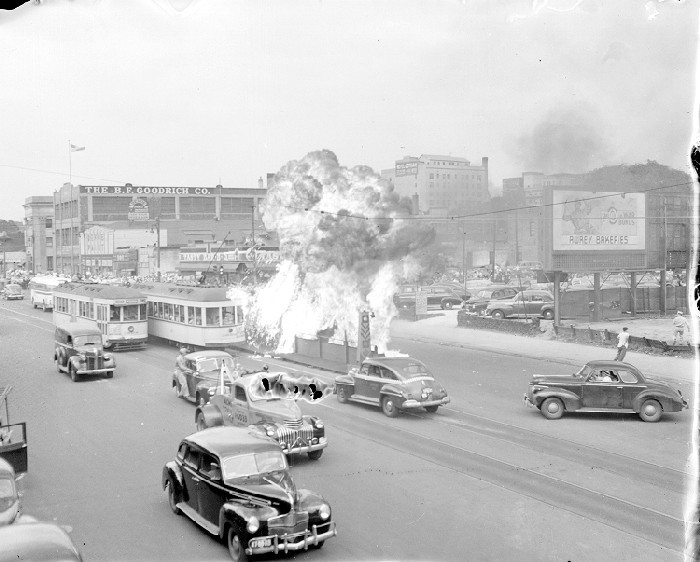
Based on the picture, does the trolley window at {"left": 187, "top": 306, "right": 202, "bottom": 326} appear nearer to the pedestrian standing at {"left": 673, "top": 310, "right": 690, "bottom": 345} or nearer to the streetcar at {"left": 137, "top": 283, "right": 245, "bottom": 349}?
the streetcar at {"left": 137, "top": 283, "right": 245, "bottom": 349}

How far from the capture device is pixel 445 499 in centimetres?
1015

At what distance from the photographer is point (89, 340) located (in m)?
21.4

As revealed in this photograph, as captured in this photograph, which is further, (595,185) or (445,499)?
(595,185)

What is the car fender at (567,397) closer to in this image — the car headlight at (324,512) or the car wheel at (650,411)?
the car wheel at (650,411)

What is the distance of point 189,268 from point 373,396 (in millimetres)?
29352

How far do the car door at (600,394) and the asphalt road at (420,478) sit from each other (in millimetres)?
401

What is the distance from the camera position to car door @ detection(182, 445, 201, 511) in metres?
9.30

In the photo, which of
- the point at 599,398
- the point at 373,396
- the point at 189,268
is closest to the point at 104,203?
the point at 189,268

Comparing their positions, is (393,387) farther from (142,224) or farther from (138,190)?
(138,190)

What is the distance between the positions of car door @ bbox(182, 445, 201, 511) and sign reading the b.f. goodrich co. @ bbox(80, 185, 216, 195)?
127 ft

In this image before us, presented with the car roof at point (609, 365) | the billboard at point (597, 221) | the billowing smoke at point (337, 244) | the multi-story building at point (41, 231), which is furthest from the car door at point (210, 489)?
the multi-story building at point (41, 231)

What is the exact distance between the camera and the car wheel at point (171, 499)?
9633mm

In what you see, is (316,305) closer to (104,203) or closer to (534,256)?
(104,203)

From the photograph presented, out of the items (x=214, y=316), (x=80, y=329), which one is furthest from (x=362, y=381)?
(x=80, y=329)
